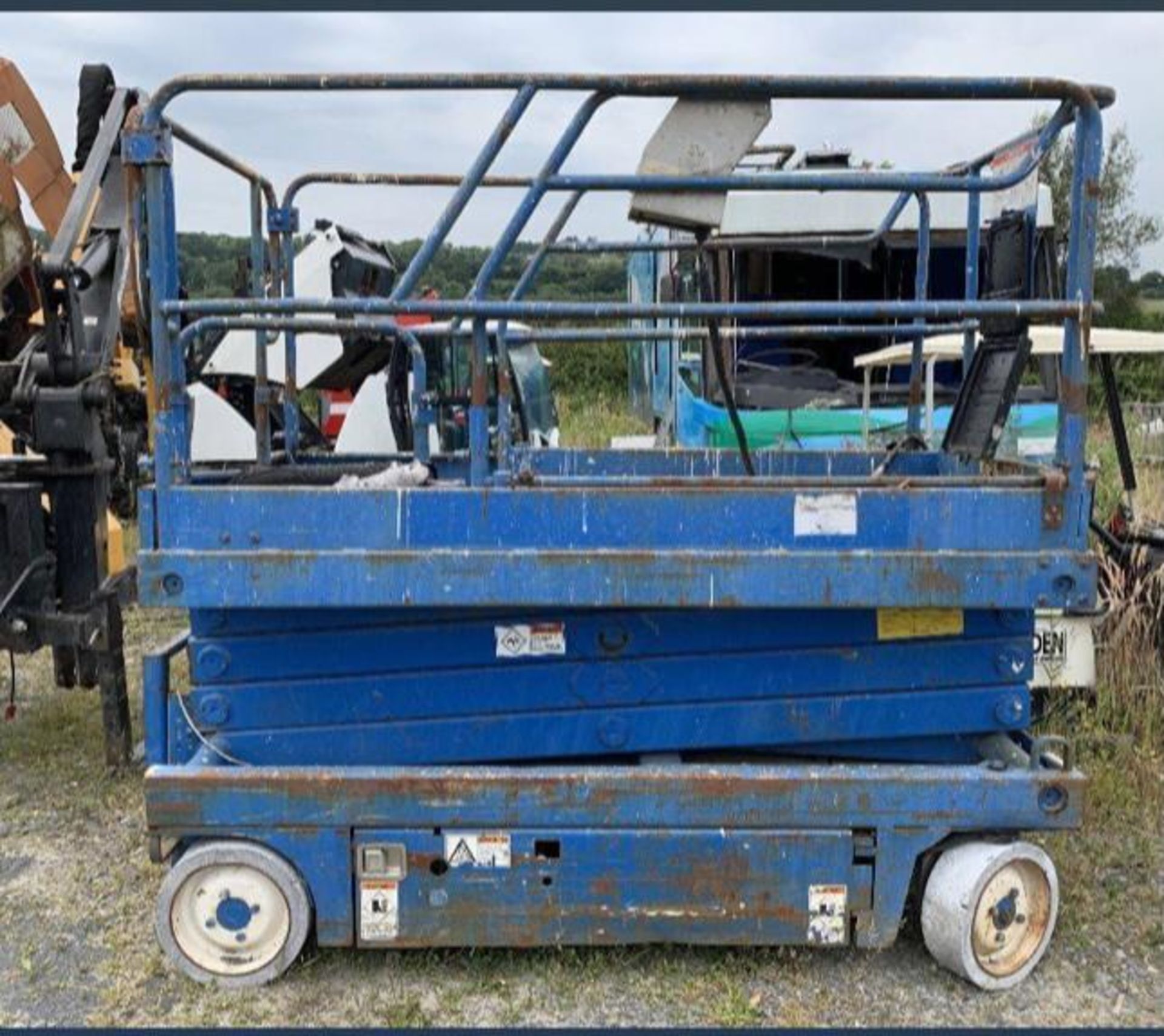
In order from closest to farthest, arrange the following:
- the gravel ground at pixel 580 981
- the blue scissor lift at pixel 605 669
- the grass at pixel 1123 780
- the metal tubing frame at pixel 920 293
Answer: the blue scissor lift at pixel 605 669
the gravel ground at pixel 580 981
the grass at pixel 1123 780
the metal tubing frame at pixel 920 293

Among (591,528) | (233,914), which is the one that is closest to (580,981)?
(233,914)

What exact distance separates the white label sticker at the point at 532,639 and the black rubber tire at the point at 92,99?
309 cm

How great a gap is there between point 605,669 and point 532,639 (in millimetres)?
226

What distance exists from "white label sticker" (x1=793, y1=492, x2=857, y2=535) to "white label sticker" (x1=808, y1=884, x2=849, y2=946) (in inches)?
39.3

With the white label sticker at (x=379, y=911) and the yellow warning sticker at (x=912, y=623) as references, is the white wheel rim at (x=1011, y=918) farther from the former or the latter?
the white label sticker at (x=379, y=911)

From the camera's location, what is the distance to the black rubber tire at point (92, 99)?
17.1 ft

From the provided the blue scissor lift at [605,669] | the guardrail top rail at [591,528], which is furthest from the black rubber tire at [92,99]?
the guardrail top rail at [591,528]

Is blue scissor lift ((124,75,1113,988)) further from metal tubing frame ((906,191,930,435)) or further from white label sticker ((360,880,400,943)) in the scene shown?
metal tubing frame ((906,191,930,435))

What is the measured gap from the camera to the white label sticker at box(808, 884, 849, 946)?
343 cm

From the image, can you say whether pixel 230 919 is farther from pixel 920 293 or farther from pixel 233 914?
pixel 920 293

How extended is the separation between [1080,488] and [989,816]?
3.03 ft

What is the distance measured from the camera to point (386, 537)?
10.7 ft

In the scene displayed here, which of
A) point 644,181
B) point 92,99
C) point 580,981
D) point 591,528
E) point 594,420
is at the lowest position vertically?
point 580,981

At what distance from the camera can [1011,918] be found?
136 inches
